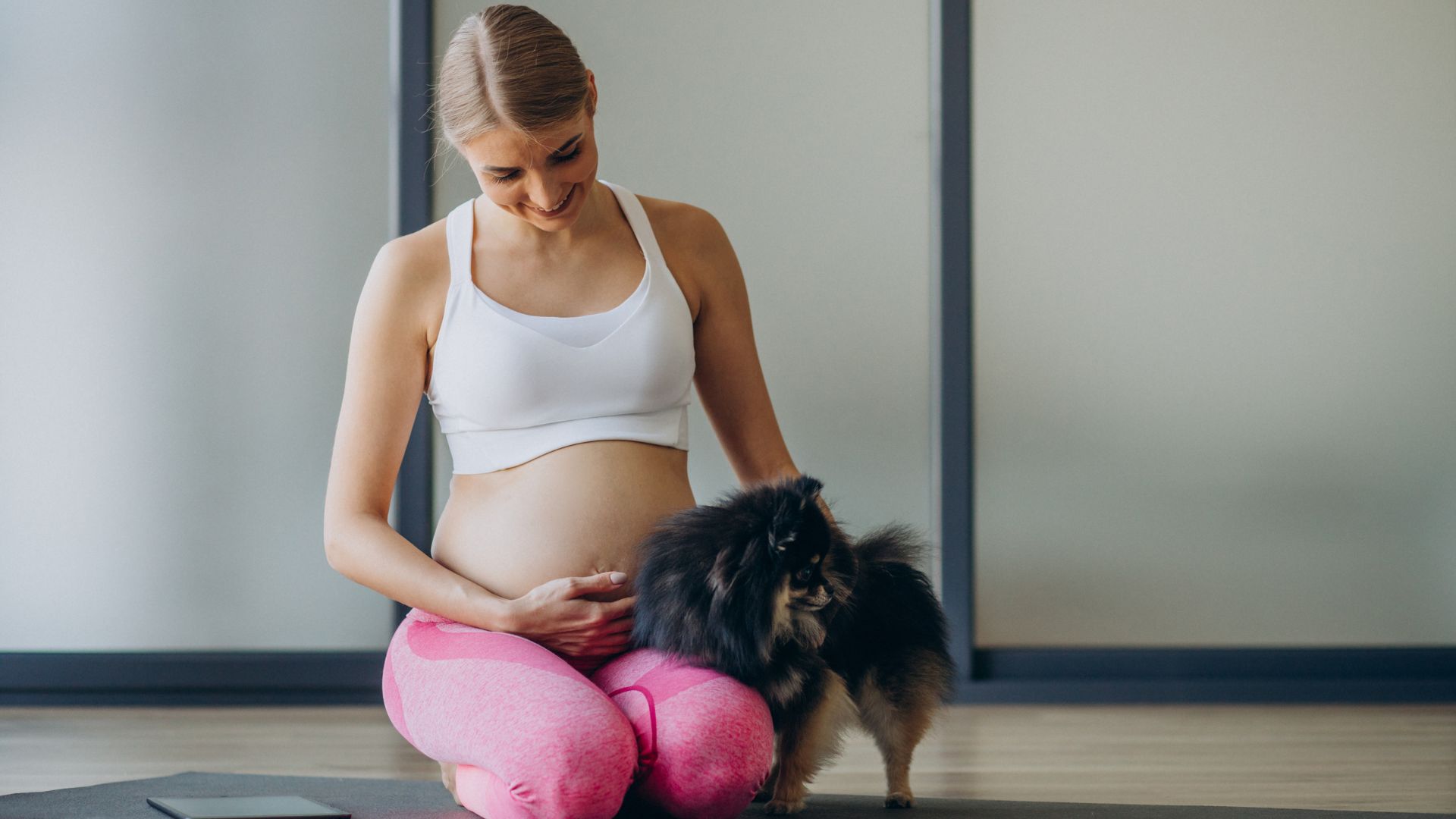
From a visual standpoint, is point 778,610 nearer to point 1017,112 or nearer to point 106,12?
point 1017,112

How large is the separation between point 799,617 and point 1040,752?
110 cm

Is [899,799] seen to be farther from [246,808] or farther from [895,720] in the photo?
[246,808]

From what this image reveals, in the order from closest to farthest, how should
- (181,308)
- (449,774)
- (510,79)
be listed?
(510,79)
(449,774)
(181,308)

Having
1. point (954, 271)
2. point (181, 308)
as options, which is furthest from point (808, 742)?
point (181, 308)

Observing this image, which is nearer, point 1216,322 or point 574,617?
point 574,617

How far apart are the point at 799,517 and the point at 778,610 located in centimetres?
10

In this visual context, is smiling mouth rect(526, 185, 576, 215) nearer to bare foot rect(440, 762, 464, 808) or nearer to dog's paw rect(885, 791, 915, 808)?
bare foot rect(440, 762, 464, 808)

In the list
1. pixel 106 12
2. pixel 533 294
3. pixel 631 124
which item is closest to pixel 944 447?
pixel 631 124

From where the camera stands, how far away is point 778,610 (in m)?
1.28

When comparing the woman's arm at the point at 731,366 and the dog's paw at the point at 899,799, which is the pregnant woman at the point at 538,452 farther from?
the dog's paw at the point at 899,799

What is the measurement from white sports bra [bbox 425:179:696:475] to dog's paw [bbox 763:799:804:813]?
1.56 ft

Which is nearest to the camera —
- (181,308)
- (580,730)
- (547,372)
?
(580,730)

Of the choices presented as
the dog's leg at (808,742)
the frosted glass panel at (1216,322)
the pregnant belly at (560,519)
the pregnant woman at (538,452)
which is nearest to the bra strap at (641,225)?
the pregnant woman at (538,452)

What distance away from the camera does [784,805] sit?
4.89 feet
